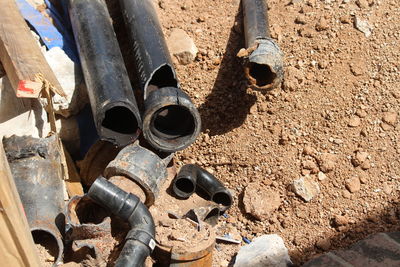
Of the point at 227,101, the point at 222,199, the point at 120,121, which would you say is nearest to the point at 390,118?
the point at 227,101

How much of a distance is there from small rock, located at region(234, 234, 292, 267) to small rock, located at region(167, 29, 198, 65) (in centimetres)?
157

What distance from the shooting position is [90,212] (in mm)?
3463

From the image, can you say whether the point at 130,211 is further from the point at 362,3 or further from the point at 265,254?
the point at 362,3

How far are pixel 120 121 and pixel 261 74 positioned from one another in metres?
1.06

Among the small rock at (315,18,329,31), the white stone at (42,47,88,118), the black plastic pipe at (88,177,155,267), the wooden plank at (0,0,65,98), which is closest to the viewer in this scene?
the black plastic pipe at (88,177,155,267)

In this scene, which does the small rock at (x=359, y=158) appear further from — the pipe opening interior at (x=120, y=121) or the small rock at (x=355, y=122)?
the pipe opening interior at (x=120, y=121)

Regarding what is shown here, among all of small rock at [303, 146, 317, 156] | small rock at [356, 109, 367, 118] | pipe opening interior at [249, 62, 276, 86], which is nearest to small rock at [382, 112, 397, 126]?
small rock at [356, 109, 367, 118]

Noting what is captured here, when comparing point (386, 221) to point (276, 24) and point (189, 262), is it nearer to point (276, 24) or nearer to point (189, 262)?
point (189, 262)

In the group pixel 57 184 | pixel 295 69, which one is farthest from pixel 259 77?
pixel 57 184

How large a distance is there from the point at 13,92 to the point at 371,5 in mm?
2863

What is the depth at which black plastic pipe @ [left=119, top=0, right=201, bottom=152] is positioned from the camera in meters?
3.33

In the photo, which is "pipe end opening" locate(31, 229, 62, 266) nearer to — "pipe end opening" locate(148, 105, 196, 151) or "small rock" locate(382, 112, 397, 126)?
"pipe end opening" locate(148, 105, 196, 151)

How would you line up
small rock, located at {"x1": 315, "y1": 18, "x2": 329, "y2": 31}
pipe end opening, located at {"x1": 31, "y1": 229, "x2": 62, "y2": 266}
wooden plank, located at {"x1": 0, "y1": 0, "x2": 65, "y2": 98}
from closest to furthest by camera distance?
pipe end opening, located at {"x1": 31, "y1": 229, "x2": 62, "y2": 266} < wooden plank, located at {"x1": 0, "y1": 0, "x2": 65, "y2": 98} < small rock, located at {"x1": 315, "y1": 18, "x2": 329, "y2": 31}

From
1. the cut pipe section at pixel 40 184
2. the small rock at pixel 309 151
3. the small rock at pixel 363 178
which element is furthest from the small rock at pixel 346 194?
the cut pipe section at pixel 40 184
